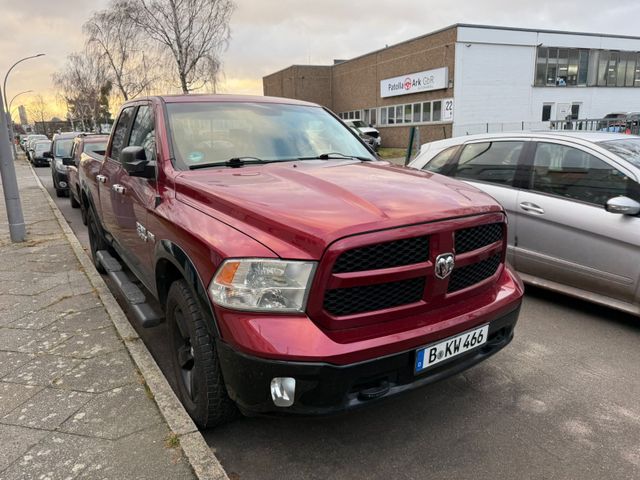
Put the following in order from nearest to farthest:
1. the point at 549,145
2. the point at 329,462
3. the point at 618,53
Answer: the point at 329,462, the point at 549,145, the point at 618,53

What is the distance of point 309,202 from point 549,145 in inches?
132

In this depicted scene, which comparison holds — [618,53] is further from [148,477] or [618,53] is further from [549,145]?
[148,477]

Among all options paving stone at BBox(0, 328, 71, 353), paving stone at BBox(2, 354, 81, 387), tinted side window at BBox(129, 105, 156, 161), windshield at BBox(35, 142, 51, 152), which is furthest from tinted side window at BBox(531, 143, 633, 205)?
windshield at BBox(35, 142, 51, 152)

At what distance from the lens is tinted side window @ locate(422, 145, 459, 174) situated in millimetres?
5723

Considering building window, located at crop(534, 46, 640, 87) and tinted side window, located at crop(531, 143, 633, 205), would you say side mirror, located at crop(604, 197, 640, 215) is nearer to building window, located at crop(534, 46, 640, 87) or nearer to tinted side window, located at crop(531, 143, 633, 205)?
tinted side window, located at crop(531, 143, 633, 205)

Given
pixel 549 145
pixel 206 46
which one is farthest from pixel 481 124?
pixel 549 145

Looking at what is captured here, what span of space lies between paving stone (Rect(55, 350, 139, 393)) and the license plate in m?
1.88

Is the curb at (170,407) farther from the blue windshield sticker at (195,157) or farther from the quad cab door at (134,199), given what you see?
the blue windshield sticker at (195,157)

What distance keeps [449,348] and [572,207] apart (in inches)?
104

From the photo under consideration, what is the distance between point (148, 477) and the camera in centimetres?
231

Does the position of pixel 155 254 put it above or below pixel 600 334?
above

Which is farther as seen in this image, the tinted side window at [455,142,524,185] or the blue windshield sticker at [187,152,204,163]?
the tinted side window at [455,142,524,185]

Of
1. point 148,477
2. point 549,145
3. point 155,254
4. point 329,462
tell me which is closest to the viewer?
point 148,477

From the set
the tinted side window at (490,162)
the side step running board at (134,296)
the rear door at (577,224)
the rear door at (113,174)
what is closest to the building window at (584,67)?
the tinted side window at (490,162)
